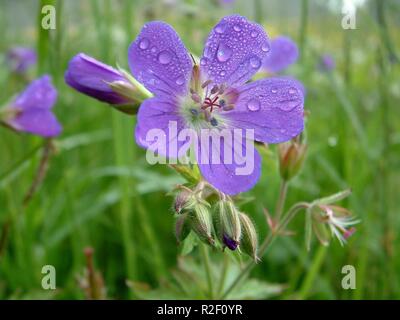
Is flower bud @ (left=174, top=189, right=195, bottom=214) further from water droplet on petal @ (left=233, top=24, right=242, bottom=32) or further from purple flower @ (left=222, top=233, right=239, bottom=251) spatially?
water droplet on petal @ (left=233, top=24, right=242, bottom=32)

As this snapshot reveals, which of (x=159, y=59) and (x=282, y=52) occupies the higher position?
(x=282, y=52)

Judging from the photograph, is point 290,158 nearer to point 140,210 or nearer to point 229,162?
point 229,162

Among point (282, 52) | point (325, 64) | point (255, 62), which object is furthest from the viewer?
Answer: point (325, 64)

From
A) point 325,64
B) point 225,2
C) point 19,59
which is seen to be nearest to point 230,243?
point 325,64

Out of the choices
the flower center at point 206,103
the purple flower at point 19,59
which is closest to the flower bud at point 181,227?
the flower center at point 206,103

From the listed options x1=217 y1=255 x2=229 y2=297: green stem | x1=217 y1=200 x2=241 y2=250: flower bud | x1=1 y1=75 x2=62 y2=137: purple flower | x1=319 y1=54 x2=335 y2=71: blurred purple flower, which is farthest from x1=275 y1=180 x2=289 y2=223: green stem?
x1=319 y1=54 x2=335 y2=71: blurred purple flower

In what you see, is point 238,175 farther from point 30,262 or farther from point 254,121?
point 30,262

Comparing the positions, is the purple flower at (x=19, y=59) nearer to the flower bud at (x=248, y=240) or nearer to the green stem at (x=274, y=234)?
the green stem at (x=274, y=234)
